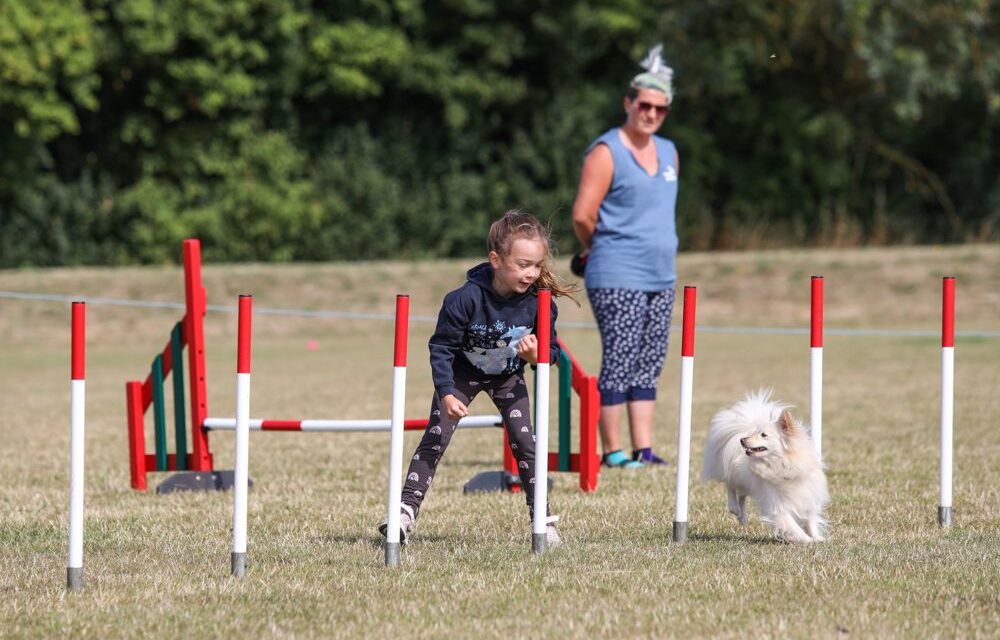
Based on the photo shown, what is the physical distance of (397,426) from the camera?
17.6 feet

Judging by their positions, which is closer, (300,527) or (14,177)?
(300,527)

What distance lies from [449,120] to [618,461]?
22.9 metres

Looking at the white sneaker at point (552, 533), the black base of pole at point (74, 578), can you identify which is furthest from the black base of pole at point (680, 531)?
the black base of pole at point (74, 578)

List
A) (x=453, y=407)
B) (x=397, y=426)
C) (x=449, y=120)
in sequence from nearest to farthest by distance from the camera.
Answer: (x=397, y=426)
(x=453, y=407)
(x=449, y=120)

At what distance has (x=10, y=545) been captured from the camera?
6.34 metres

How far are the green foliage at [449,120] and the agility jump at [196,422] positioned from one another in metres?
19.1

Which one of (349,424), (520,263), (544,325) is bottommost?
(349,424)

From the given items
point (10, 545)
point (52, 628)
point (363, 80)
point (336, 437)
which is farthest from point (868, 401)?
point (363, 80)

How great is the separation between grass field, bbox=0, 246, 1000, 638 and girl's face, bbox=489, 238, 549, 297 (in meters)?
1.02

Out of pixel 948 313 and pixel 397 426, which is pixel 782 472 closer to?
pixel 948 313

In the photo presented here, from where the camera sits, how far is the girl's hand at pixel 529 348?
19.3 ft

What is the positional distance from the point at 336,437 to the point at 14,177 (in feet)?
63.8

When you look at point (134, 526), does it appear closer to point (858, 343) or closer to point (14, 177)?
point (858, 343)

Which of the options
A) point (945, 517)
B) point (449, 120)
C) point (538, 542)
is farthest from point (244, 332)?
point (449, 120)
